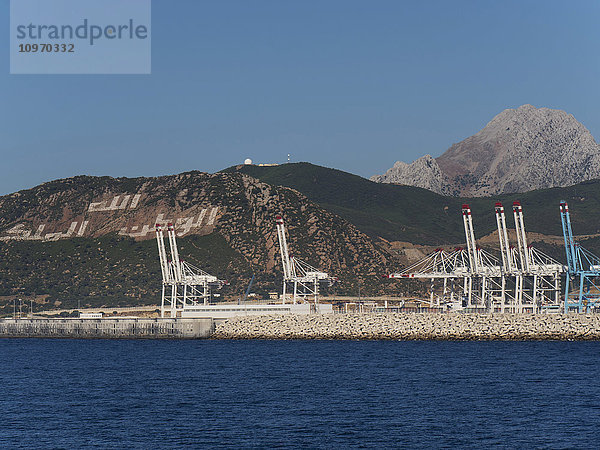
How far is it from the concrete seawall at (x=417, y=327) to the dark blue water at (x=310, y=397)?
5990mm

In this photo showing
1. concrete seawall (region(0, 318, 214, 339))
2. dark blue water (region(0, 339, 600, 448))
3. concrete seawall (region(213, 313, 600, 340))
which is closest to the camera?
dark blue water (region(0, 339, 600, 448))

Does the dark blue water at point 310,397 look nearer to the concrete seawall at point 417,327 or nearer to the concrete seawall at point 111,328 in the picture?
the concrete seawall at point 417,327

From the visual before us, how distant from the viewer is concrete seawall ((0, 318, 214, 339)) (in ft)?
562

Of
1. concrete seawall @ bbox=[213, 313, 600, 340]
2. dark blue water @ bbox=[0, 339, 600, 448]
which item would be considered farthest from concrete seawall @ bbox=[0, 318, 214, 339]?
dark blue water @ bbox=[0, 339, 600, 448]

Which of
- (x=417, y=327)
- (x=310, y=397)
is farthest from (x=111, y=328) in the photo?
(x=310, y=397)

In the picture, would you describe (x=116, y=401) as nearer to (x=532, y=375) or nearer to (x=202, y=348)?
(x=532, y=375)

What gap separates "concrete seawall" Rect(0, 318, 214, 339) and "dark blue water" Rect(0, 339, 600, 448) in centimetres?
3119

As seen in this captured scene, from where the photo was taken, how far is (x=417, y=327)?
513 ft

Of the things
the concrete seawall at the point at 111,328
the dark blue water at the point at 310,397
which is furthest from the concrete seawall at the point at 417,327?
the dark blue water at the point at 310,397

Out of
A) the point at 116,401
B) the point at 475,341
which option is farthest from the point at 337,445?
the point at 475,341

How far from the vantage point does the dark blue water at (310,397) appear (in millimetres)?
68438

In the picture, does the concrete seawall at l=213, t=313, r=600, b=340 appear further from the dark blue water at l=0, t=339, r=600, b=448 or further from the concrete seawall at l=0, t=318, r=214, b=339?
the dark blue water at l=0, t=339, r=600, b=448

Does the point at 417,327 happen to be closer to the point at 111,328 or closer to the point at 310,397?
the point at 111,328

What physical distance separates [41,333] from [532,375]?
108 m
